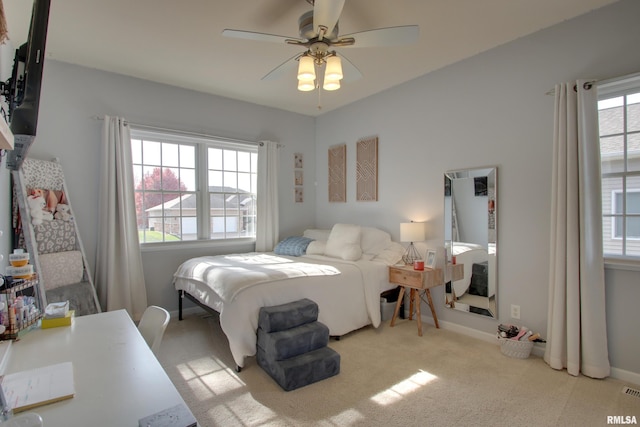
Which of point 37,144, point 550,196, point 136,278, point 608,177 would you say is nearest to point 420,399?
point 550,196

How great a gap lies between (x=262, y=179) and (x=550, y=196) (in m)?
3.26

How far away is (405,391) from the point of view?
220cm

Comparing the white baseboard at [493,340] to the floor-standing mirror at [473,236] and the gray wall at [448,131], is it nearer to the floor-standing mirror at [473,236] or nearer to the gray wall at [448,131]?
the gray wall at [448,131]

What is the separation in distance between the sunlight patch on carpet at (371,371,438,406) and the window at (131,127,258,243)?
9.41 ft

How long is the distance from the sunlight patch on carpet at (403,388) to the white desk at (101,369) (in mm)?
1524

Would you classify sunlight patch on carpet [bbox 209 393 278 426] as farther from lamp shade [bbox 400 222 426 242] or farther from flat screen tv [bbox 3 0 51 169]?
lamp shade [bbox 400 222 426 242]

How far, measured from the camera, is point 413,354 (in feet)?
9.05

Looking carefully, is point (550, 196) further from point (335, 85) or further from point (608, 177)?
point (335, 85)

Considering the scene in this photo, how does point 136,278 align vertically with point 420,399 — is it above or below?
above

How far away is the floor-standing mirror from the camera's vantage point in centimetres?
300

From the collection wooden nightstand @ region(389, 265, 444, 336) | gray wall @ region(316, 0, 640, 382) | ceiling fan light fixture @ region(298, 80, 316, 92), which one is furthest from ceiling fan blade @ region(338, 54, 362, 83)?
wooden nightstand @ region(389, 265, 444, 336)

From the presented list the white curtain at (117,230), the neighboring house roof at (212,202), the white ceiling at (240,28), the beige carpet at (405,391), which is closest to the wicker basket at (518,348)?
the beige carpet at (405,391)

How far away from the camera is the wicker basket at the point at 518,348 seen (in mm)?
2621

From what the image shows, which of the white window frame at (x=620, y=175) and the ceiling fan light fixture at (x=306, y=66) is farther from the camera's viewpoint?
the white window frame at (x=620, y=175)
